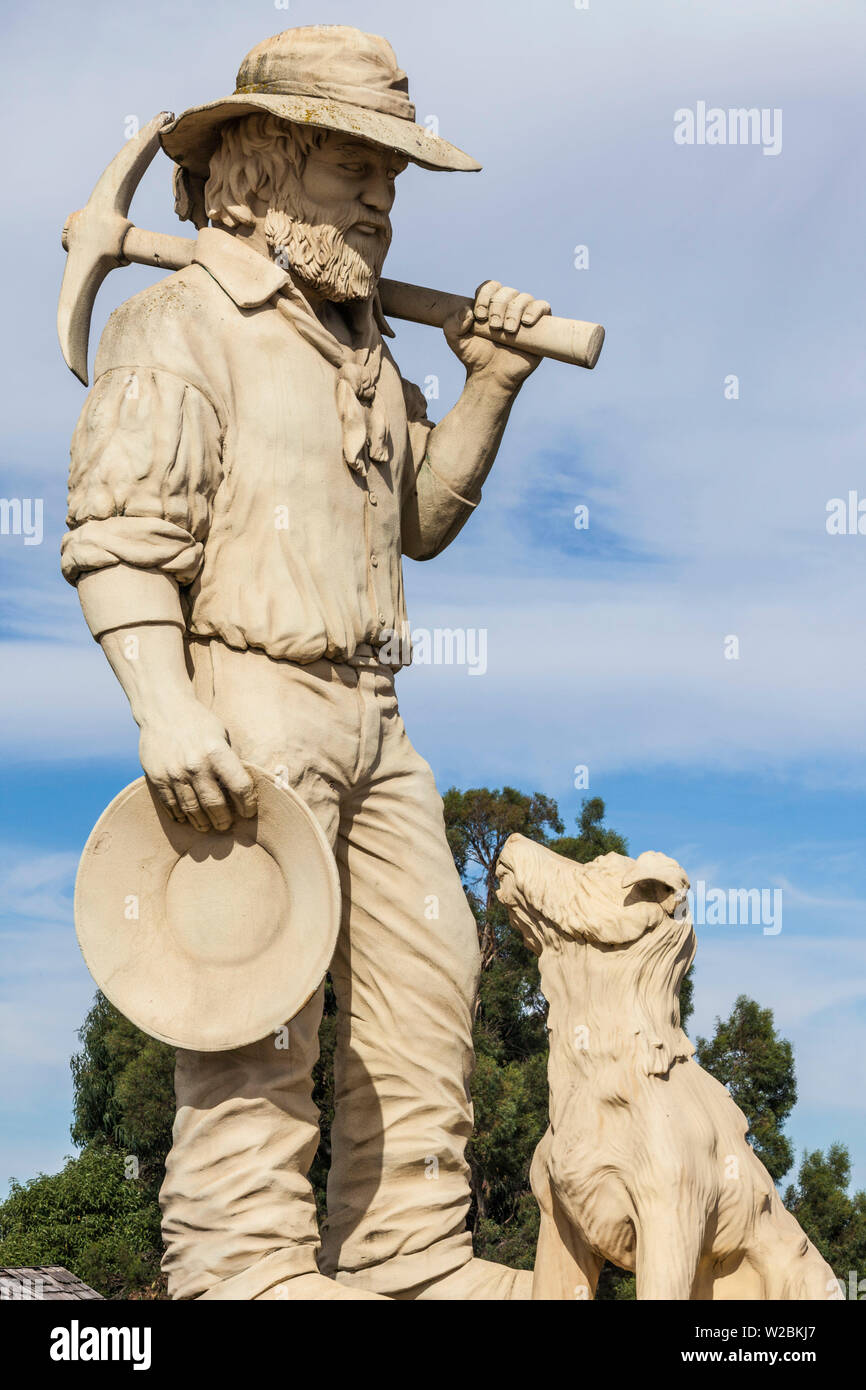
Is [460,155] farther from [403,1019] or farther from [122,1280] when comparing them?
[122,1280]

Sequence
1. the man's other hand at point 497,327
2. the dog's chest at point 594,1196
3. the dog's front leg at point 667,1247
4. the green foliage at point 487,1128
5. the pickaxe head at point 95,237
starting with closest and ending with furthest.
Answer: the dog's front leg at point 667,1247 → the dog's chest at point 594,1196 → the pickaxe head at point 95,237 → the man's other hand at point 497,327 → the green foliage at point 487,1128

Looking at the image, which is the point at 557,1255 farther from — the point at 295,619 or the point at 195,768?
the point at 295,619

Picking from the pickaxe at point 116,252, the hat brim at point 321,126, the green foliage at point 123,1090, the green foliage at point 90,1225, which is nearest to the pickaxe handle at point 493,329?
the pickaxe at point 116,252

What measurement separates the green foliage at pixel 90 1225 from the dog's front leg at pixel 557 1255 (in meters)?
14.3

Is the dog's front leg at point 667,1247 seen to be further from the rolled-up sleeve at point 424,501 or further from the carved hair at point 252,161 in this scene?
the carved hair at point 252,161

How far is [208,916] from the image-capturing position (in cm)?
586

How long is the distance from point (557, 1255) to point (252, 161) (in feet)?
10.9

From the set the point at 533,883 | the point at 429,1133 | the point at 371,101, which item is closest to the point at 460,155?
the point at 371,101

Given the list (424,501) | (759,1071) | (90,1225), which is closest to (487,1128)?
(759,1071)

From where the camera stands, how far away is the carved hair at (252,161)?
6.19 meters

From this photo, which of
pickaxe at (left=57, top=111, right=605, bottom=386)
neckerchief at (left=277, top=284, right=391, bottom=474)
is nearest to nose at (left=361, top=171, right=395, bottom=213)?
neckerchief at (left=277, top=284, right=391, bottom=474)
